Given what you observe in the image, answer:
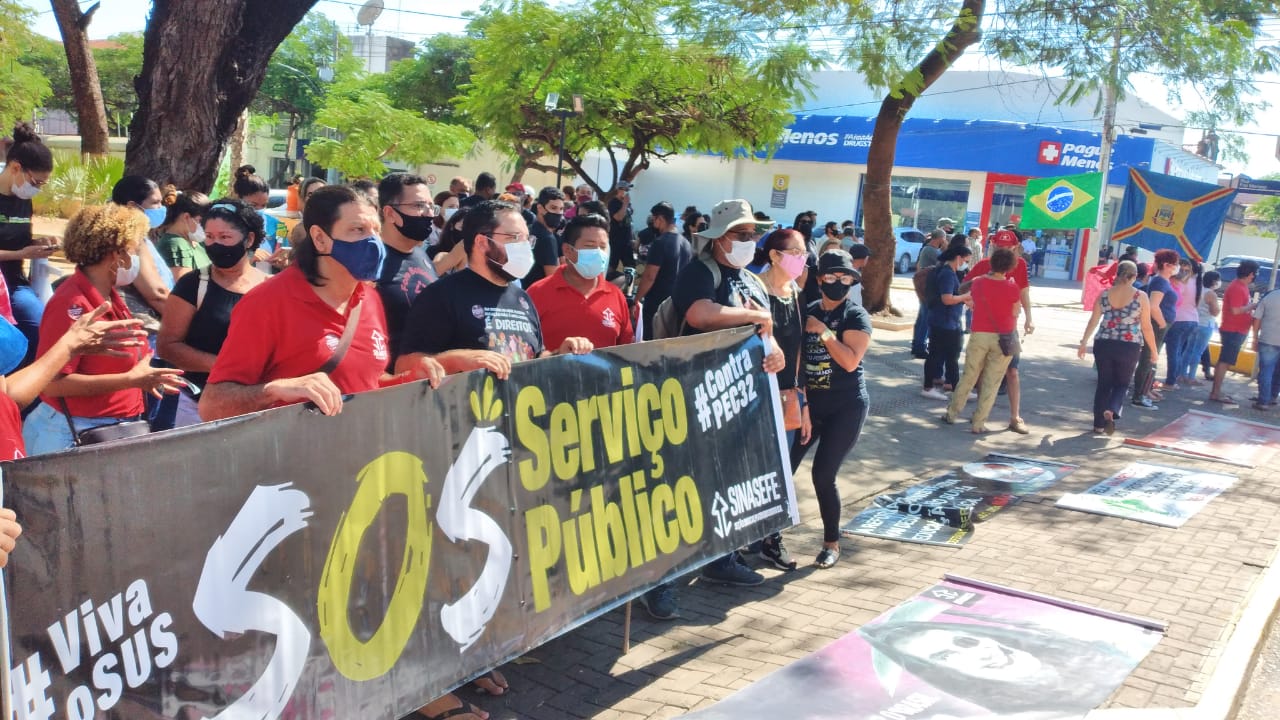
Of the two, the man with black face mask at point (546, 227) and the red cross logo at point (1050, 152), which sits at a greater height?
the red cross logo at point (1050, 152)

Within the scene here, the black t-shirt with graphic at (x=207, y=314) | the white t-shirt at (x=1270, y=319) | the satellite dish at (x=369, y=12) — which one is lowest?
the white t-shirt at (x=1270, y=319)

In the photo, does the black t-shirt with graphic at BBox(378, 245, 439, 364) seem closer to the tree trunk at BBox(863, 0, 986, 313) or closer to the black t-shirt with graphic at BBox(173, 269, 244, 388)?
the black t-shirt with graphic at BBox(173, 269, 244, 388)

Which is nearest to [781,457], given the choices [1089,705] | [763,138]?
[1089,705]

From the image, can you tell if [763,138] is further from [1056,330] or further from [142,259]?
[142,259]

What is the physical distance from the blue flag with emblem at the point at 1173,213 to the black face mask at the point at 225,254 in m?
13.3

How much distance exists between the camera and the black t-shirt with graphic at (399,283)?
4.49 metres

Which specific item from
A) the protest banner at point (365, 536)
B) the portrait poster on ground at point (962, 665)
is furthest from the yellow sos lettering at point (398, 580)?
the portrait poster on ground at point (962, 665)

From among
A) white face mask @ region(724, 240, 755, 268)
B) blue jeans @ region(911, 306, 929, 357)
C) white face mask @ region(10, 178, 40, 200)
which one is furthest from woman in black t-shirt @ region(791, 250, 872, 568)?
blue jeans @ region(911, 306, 929, 357)

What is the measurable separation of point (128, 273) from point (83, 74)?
1027 cm

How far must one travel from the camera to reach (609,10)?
21.8 m

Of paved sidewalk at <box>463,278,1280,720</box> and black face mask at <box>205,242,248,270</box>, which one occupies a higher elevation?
black face mask at <box>205,242,248,270</box>

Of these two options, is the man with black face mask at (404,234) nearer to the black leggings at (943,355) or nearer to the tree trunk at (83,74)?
the black leggings at (943,355)

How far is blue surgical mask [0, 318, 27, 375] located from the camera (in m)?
3.14

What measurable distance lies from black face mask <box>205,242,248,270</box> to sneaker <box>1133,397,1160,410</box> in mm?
11017
